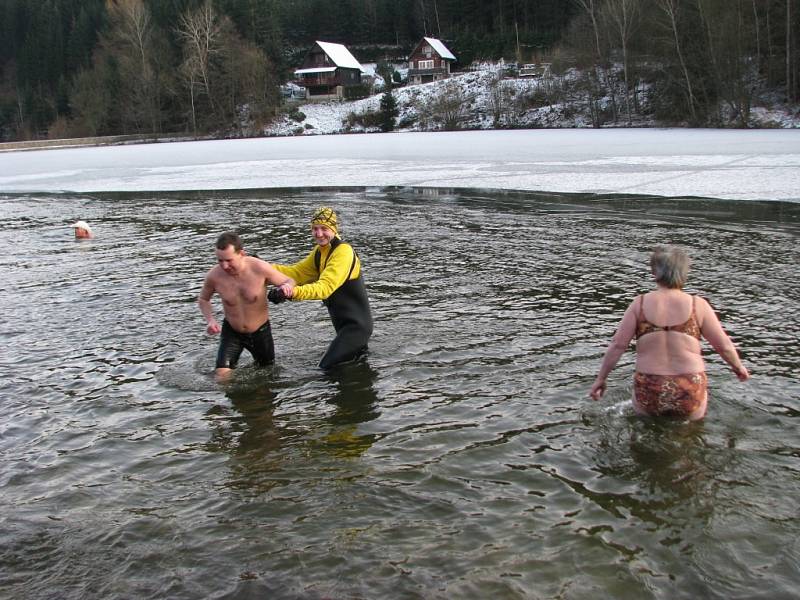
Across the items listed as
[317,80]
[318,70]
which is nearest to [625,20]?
[318,70]

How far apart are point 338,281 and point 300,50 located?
365ft

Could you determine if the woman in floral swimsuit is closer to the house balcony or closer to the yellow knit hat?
the yellow knit hat

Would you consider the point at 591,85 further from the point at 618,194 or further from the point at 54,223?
the point at 54,223

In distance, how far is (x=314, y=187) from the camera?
1021 inches

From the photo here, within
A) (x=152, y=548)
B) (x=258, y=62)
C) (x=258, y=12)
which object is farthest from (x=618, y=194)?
(x=258, y=12)

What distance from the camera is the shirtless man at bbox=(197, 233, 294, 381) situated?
291 inches

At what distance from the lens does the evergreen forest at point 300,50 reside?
49719 millimetres

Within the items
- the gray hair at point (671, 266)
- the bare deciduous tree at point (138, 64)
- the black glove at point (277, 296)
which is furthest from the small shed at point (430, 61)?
the gray hair at point (671, 266)

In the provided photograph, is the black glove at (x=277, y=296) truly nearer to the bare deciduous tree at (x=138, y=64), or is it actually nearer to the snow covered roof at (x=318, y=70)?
the bare deciduous tree at (x=138, y=64)

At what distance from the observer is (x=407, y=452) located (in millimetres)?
5680

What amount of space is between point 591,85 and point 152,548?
62.2 meters

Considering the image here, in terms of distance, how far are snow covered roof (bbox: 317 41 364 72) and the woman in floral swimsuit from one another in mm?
90635

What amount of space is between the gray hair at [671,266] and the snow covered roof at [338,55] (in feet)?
297

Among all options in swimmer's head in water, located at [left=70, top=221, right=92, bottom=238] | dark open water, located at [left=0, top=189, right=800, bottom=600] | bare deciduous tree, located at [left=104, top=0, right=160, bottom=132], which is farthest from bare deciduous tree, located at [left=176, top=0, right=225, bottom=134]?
dark open water, located at [left=0, top=189, right=800, bottom=600]
